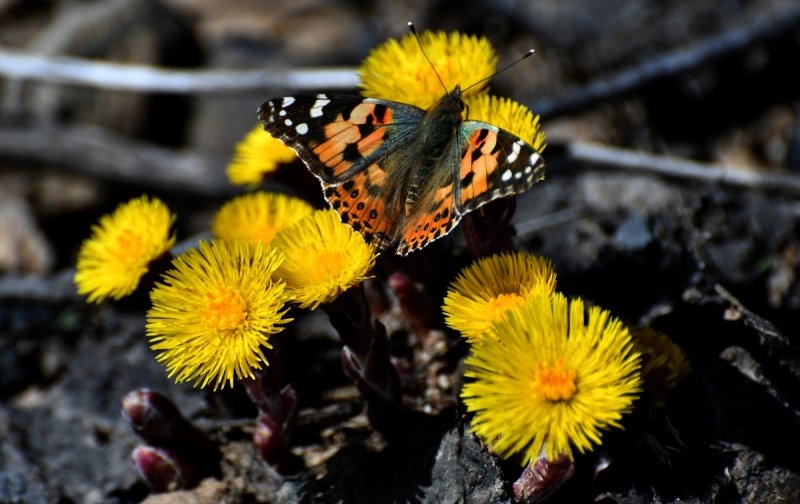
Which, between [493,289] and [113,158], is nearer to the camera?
[493,289]

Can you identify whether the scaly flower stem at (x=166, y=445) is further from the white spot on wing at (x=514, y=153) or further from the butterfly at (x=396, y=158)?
the white spot on wing at (x=514, y=153)

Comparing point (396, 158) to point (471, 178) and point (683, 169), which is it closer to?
point (471, 178)

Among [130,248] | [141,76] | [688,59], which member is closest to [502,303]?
[130,248]

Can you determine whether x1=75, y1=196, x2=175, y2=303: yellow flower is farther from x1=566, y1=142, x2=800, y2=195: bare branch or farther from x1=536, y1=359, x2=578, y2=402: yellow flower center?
x1=566, y1=142, x2=800, y2=195: bare branch

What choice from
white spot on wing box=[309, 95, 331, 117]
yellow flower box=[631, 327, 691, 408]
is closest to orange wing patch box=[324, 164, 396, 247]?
white spot on wing box=[309, 95, 331, 117]

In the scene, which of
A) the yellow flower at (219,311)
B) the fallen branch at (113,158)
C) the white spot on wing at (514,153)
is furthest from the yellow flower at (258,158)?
the fallen branch at (113,158)
